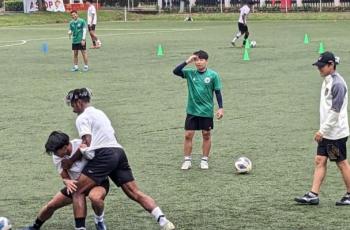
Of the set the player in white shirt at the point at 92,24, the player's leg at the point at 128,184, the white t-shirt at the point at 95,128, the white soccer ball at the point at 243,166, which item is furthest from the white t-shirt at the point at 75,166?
the player in white shirt at the point at 92,24

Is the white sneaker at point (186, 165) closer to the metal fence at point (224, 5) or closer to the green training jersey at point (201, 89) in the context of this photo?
the green training jersey at point (201, 89)

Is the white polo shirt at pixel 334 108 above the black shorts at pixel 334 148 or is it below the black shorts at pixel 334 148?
above

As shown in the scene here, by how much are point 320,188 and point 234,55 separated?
19916mm

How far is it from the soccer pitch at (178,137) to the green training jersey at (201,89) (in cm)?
82

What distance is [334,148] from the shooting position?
9.17 m

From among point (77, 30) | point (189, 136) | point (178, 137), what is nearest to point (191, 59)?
point (189, 136)

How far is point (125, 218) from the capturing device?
29.2 feet

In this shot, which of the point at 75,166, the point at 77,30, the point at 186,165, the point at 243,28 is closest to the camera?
the point at 75,166

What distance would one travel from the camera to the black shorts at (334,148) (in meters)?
9.17

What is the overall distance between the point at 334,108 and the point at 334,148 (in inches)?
19.5

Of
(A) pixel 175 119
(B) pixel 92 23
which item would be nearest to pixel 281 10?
(B) pixel 92 23

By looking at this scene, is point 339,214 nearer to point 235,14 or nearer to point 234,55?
point 234,55

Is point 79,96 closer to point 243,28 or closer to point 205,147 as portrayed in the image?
point 205,147

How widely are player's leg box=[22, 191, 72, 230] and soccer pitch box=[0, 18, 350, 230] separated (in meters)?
0.27
